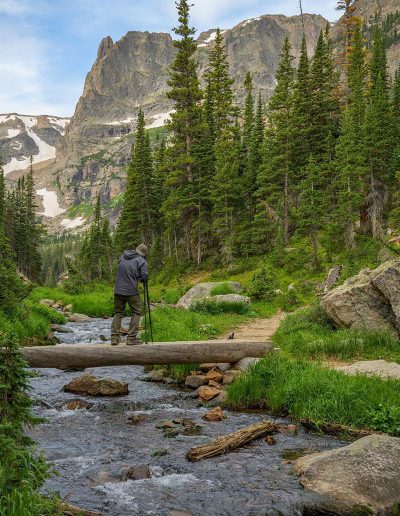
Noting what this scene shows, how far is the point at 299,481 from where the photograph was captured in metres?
6.61

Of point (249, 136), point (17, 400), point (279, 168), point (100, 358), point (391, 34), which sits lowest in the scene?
point (100, 358)

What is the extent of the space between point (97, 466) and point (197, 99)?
47327 millimetres

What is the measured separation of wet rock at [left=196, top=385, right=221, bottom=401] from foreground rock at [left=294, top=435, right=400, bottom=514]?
4.32 m

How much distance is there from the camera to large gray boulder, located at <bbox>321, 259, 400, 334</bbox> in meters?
12.8

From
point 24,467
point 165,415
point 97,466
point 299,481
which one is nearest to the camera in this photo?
point 24,467

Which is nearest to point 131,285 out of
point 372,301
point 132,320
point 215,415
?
point 132,320

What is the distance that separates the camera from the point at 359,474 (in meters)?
6.24

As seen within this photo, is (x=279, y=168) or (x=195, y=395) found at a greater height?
(x=279, y=168)

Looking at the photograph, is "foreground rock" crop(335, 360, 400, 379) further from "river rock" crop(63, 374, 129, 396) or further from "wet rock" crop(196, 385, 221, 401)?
"river rock" crop(63, 374, 129, 396)

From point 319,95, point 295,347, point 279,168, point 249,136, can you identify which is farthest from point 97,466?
point 249,136

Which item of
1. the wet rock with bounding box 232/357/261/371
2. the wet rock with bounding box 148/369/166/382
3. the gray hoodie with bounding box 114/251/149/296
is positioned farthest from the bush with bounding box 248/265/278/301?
the gray hoodie with bounding box 114/251/149/296

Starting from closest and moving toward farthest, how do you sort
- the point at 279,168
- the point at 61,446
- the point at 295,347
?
the point at 61,446, the point at 295,347, the point at 279,168

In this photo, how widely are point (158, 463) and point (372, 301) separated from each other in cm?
872

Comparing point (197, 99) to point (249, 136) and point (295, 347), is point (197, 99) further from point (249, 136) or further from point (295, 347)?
point (295, 347)
